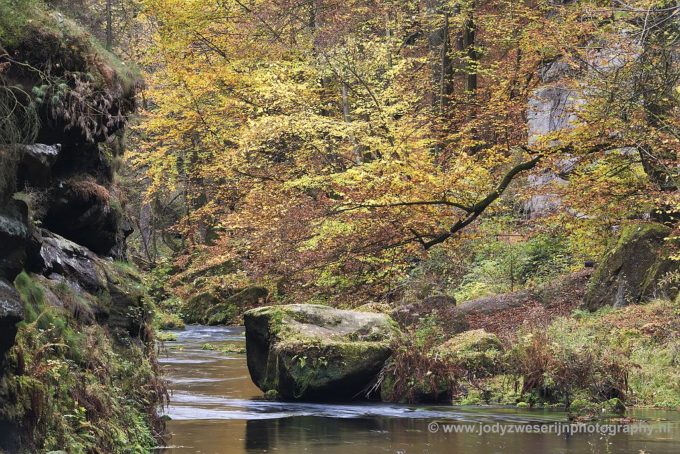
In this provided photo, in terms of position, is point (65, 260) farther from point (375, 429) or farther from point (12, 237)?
point (375, 429)

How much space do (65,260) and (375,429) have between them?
A: 4308 mm

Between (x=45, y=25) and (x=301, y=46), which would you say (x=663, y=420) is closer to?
(x=45, y=25)

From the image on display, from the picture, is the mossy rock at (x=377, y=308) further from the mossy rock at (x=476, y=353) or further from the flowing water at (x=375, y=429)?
the flowing water at (x=375, y=429)

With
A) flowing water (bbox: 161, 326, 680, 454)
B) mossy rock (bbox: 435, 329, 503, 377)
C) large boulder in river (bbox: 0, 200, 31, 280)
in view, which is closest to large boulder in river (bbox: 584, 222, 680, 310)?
mossy rock (bbox: 435, 329, 503, 377)

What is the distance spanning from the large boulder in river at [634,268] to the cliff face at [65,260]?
9.58 meters

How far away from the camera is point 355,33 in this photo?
2420cm

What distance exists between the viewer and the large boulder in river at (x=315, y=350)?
13.5m

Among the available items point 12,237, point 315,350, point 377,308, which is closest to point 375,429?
point 315,350

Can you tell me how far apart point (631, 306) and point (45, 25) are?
11.8 meters

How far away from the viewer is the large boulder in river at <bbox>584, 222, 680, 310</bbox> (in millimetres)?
16609

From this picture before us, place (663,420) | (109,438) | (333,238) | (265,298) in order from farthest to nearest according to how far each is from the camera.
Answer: (265,298)
(333,238)
(663,420)
(109,438)

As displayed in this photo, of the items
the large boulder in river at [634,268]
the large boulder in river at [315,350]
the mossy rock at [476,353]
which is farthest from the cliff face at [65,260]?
the large boulder in river at [634,268]

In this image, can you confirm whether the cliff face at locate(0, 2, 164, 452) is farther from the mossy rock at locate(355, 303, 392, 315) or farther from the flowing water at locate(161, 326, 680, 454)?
the mossy rock at locate(355, 303, 392, 315)

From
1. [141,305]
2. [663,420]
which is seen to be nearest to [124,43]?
[141,305]
